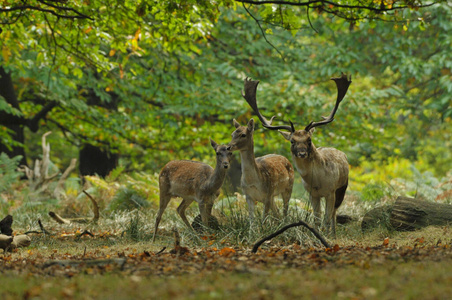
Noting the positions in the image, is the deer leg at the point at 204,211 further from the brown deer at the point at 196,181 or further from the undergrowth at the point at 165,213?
the undergrowth at the point at 165,213

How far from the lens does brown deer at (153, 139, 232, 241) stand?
8164 mm

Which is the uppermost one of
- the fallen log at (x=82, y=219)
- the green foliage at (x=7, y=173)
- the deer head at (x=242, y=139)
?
the deer head at (x=242, y=139)

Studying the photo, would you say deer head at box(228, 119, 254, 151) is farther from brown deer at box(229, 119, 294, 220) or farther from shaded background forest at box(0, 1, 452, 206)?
shaded background forest at box(0, 1, 452, 206)

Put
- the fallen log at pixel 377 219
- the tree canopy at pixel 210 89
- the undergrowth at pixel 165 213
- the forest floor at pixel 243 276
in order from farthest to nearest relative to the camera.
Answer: the tree canopy at pixel 210 89, the fallen log at pixel 377 219, the undergrowth at pixel 165 213, the forest floor at pixel 243 276

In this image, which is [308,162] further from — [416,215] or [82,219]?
[82,219]

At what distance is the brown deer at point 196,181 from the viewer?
8.16 metres

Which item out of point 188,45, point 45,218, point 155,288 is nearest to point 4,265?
point 155,288

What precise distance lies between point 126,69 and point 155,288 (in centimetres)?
1174

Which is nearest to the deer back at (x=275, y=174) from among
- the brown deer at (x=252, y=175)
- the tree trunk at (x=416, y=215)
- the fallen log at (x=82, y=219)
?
the brown deer at (x=252, y=175)

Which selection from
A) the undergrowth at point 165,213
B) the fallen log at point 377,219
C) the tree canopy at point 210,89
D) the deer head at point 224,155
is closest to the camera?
the undergrowth at point 165,213

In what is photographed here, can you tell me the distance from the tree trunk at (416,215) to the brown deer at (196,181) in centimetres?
261

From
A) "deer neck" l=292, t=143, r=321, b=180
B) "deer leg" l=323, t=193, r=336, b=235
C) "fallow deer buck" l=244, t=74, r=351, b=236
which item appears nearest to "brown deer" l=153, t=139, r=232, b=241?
"fallow deer buck" l=244, t=74, r=351, b=236

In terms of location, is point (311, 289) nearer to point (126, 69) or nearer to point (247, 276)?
point (247, 276)

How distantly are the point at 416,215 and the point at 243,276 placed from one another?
4.61m
